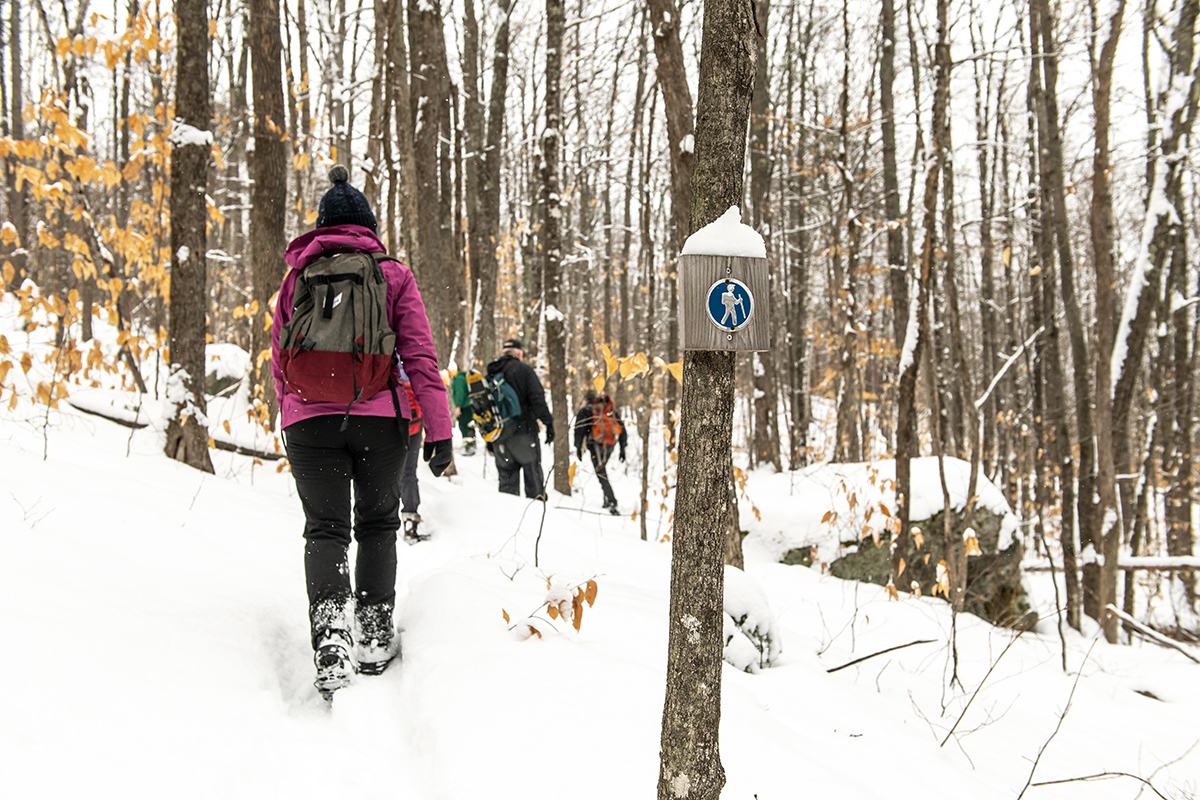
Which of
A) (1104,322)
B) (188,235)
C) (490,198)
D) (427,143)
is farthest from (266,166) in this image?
(1104,322)

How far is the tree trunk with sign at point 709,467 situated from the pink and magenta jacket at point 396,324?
4.23 feet

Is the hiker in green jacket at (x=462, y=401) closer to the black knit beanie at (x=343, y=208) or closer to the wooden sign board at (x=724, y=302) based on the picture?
the black knit beanie at (x=343, y=208)

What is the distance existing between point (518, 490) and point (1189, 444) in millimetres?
9113

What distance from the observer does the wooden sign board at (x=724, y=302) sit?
1.45 m

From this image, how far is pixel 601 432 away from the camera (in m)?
9.43

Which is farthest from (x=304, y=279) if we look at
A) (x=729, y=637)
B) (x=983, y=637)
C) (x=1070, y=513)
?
(x=1070, y=513)

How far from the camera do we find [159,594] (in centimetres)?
247

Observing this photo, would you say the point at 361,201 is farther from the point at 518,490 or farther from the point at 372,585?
the point at 518,490

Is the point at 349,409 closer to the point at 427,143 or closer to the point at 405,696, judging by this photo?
the point at 405,696

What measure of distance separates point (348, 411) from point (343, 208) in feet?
2.81

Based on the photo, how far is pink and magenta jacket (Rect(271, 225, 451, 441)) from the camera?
2.46m

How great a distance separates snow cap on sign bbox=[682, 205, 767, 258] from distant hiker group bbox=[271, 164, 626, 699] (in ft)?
4.58

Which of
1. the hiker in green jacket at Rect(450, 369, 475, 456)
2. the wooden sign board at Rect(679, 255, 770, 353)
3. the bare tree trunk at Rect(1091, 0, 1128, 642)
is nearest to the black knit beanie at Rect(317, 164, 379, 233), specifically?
the wooden sign board at Rect(679, 255, 770, 353)

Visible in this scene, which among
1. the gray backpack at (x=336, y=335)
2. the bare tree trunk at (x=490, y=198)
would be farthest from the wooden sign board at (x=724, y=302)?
the bare tree trunk at (x=490, y=198)
